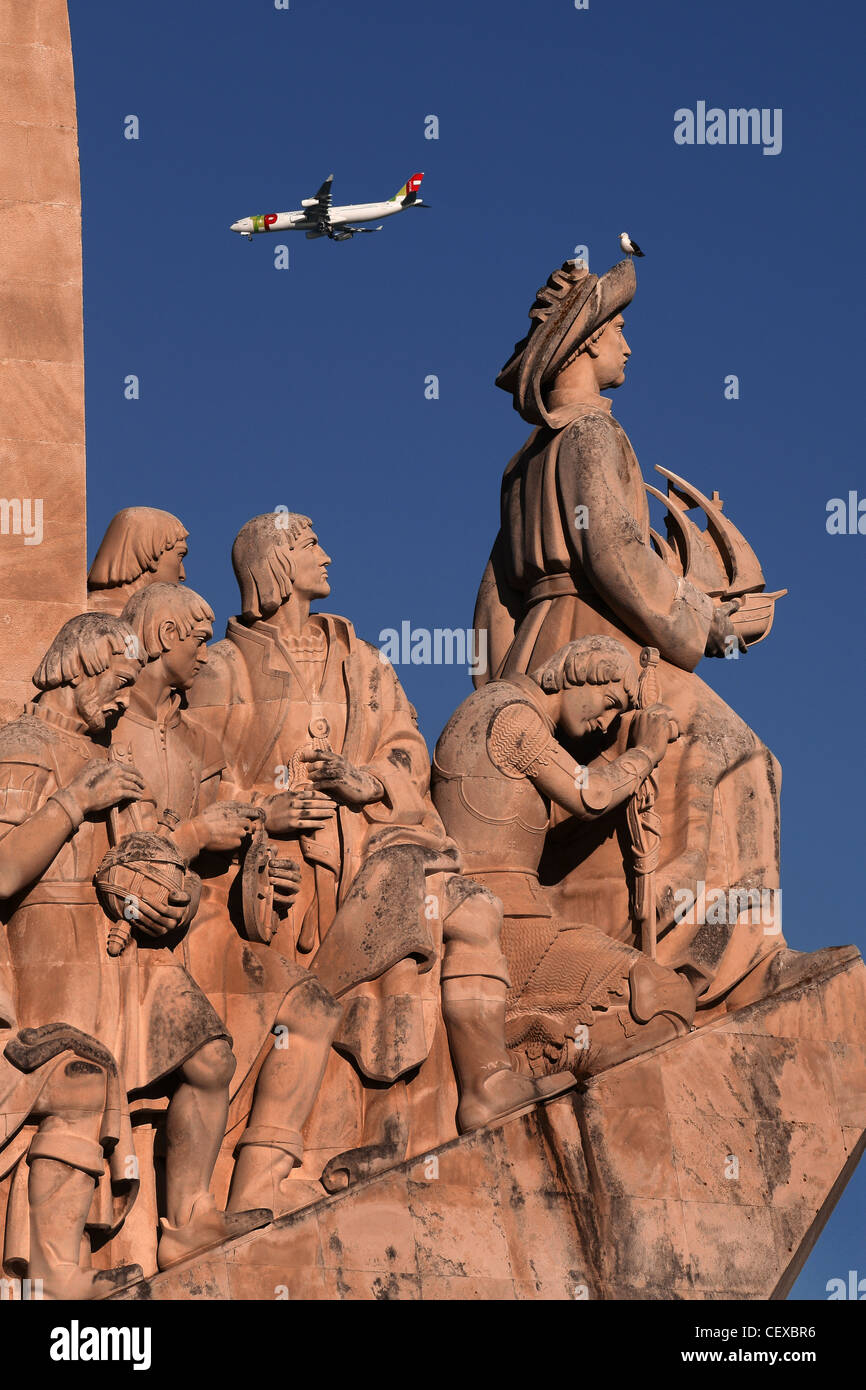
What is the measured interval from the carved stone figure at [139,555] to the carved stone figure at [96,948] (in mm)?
1149

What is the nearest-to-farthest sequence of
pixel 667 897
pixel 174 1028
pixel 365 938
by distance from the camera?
1. pixel 174 1028
2. pixel 365 938
3. pixel 667 897

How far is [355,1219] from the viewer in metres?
13.6

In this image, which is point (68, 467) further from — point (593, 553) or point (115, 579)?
point (593, 553)

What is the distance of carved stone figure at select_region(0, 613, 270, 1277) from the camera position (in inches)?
513

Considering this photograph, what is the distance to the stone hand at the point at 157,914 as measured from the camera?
43.1 feet

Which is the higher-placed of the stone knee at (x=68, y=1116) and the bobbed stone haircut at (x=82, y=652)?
the bobbed stone haircut at (x=82, y=652)

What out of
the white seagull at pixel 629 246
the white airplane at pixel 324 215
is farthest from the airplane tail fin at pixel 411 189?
the white seagull at pixel 629 246

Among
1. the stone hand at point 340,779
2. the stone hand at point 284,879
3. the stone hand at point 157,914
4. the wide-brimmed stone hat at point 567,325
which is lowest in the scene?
the stone hand at point 157,914

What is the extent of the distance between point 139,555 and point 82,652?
4.66 ft

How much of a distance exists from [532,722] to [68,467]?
7.76ft

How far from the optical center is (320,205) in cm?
2580

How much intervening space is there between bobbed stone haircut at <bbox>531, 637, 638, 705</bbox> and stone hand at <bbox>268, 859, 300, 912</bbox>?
66.5 inches

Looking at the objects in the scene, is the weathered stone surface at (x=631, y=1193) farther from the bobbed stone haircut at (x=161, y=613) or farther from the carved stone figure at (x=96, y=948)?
the bobbed stone haircut at (x=161, y=613)
